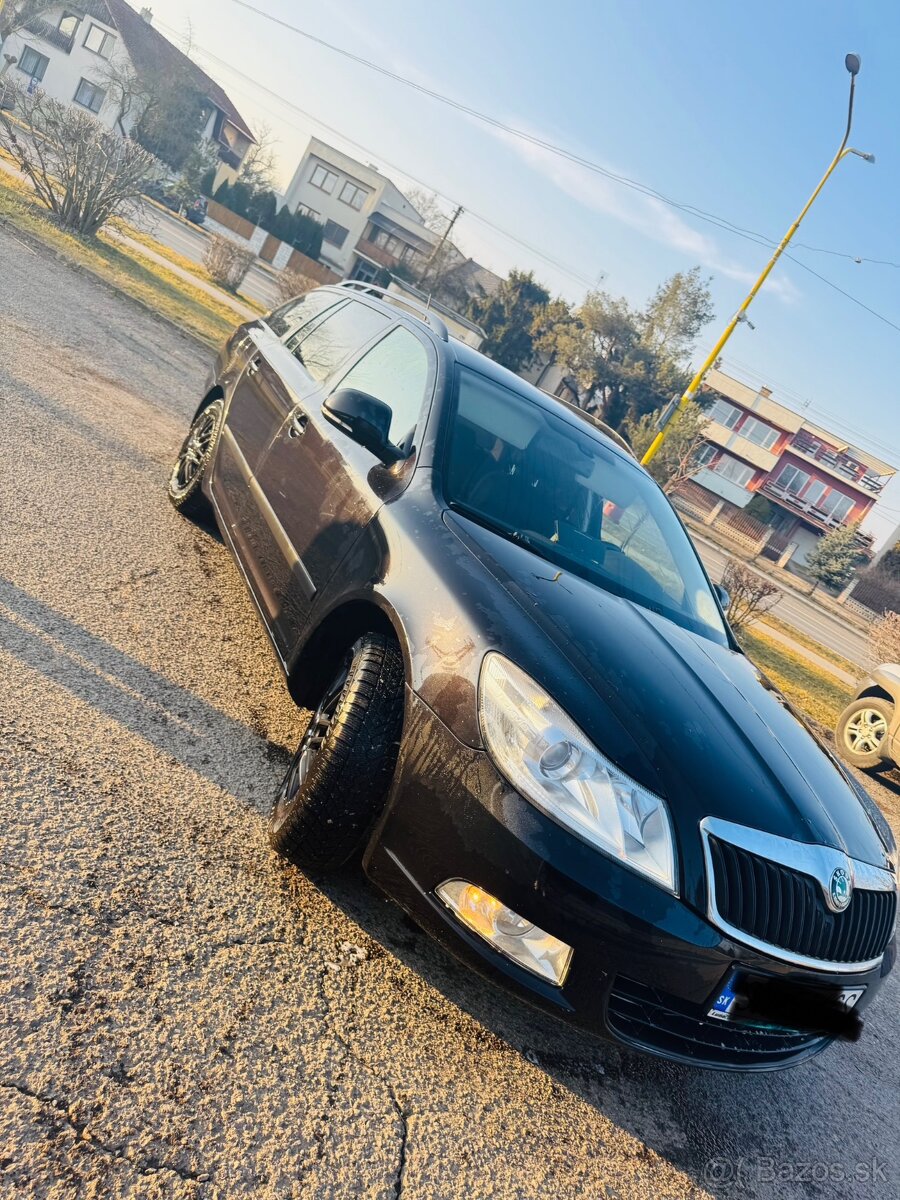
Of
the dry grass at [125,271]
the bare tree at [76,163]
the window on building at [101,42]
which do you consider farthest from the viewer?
the window on building at [101,42]

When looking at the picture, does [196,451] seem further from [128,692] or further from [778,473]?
[778,473]

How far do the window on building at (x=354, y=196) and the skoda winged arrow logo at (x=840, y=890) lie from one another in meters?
61.2

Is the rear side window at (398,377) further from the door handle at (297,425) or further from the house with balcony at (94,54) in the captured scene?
the house with balcony at (94,54)

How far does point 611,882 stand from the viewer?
1885mm

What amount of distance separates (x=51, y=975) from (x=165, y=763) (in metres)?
0.95

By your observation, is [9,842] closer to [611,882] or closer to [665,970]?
[611,882]

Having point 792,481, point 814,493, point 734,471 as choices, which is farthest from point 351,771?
point 814,493

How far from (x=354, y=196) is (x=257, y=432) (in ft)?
195

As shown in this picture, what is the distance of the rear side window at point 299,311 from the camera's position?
464 cm

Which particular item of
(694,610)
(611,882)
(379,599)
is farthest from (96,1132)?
(694,610)

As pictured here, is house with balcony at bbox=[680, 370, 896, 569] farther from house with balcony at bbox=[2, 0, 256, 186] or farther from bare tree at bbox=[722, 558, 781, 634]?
bare tree at bbox=[722, 558, 781, 634]

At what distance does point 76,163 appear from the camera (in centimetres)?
1188

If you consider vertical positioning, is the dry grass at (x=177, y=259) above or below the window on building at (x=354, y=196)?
below

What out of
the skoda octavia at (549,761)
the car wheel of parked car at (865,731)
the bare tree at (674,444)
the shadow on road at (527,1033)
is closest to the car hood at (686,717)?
the skoda octavia at (549,761)
